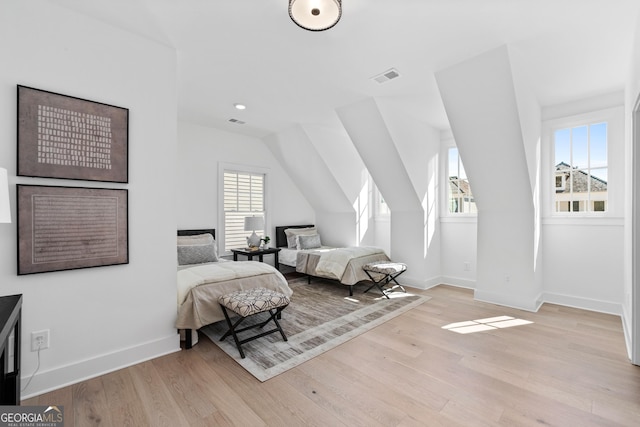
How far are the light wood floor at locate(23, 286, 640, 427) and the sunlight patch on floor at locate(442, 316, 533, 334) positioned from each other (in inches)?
7.3

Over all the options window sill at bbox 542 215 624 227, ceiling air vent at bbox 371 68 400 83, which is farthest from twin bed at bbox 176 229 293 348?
window sill at bbox 542 215 624 227

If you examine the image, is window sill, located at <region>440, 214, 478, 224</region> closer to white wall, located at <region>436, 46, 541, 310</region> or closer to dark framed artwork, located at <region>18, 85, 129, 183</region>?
white wall, located at <region>436, 46, 541, 310</region>

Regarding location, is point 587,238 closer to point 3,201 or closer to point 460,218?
point 460,218

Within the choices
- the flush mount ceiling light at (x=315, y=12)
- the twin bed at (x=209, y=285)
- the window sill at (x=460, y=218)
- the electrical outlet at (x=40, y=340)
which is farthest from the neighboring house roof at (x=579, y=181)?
the electrical outlet at (x=40, y=340)

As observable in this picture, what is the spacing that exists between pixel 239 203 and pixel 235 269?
7.84 ft

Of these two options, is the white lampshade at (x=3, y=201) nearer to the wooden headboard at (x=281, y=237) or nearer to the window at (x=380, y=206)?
the wooden headboard at (x=281, y=237)

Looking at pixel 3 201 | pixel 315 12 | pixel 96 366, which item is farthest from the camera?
pixel 96 366

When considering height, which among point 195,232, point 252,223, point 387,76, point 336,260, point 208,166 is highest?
point 387,76

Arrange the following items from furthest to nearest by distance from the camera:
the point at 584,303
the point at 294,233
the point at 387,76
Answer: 1. the point at 294,233
2. the point at 584,303
3. the point at 387,76

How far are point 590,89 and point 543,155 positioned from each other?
2.93 ft

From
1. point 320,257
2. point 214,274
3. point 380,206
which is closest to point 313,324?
point 214,274

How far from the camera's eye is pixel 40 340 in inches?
81.7

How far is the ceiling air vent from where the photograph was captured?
10.4ft

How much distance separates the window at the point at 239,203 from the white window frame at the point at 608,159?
4.61m
